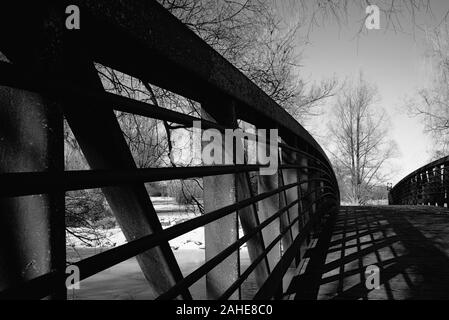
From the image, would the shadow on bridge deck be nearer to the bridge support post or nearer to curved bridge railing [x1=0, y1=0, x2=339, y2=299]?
the bridge support post

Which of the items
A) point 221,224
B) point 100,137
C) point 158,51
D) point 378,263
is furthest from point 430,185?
point 100,137

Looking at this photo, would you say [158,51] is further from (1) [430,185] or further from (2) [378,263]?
(1) [430,185]

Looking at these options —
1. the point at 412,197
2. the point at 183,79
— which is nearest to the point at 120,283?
the point at 412,197

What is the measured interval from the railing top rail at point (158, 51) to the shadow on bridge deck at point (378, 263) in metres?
1.62

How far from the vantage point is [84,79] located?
3.24ft

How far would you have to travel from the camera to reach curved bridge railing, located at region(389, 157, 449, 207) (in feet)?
34.9

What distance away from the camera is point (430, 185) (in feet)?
41.6

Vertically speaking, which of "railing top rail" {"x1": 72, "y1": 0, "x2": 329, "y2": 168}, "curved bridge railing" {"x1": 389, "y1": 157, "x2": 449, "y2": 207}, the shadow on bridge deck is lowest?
the shadow on bridge deck

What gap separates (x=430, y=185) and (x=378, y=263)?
10.7 m

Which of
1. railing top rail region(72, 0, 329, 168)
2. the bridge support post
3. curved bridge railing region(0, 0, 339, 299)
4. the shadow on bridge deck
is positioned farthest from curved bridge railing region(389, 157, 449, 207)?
curved bridge railing region(0, 0, 339, 299)

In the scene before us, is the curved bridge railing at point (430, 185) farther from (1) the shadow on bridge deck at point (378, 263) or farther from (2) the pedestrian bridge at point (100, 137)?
(2) the pedestrian bridge at point (100, 137)

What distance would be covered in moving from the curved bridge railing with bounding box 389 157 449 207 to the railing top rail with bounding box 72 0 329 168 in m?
9.93

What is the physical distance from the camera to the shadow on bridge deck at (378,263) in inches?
106
